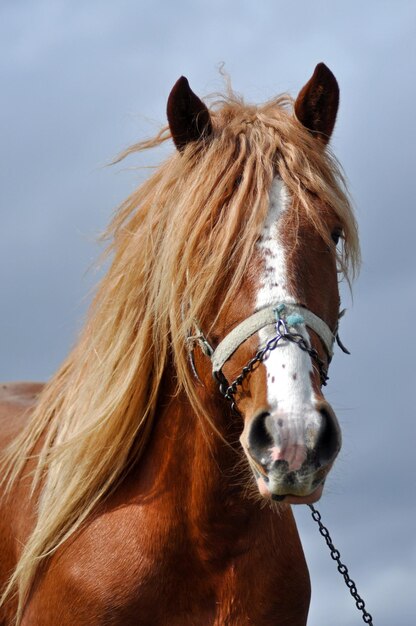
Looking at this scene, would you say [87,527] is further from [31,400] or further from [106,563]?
[31,400]

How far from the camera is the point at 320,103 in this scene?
5.96m

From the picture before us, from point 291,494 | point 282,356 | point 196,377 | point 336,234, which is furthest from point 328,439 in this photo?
point 336,234

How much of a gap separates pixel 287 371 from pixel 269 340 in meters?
0.20

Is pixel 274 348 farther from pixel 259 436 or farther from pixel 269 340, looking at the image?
pixel 259 436

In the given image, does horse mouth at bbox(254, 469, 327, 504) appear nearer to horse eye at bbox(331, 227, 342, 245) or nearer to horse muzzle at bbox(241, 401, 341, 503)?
horse muzzle at bbox(241, 401, 341, 503)

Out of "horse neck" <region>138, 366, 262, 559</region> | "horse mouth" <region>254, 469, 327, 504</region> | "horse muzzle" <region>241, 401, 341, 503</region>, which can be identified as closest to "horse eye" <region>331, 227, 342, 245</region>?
"horse neck" <region>138, 366, 262, 559</region>

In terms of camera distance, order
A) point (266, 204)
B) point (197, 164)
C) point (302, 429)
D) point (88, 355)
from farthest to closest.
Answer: point (88, 355) < point (197, 164) < point (266, 204) < point (302, 429)

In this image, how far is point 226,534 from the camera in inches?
222

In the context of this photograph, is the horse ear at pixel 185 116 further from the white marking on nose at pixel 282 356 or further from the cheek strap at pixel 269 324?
the cheek strap at pixel 269 324

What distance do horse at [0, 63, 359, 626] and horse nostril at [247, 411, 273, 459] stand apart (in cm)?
8

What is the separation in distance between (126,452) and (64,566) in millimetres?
598

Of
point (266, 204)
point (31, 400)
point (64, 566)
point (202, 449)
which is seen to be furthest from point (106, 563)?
point (31, 400)

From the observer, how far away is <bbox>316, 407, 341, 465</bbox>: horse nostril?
15.7ft

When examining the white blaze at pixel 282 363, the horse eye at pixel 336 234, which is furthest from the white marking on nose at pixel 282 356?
the horse eye at pixel 336 234
